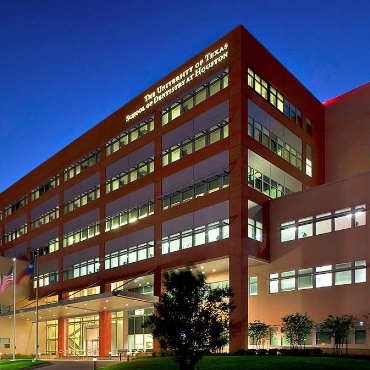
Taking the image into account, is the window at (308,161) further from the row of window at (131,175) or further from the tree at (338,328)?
the tree at (338,328)

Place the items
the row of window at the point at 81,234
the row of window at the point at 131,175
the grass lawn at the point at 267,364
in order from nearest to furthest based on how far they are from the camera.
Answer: the grass lawn at the point at 267,364 → the row of window at the point at 131,175 → the row of window at the point at 81,234

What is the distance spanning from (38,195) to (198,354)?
61.9 metres

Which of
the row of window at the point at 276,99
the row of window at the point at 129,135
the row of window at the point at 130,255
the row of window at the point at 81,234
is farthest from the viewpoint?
the row of window at the point at 81,234

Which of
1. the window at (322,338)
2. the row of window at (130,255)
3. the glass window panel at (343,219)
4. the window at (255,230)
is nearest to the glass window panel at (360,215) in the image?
the glass window panel at (343,219)

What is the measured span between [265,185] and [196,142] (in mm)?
7081

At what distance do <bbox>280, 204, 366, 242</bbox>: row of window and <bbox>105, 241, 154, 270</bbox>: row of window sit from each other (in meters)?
13.7

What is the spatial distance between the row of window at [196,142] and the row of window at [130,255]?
8096mm

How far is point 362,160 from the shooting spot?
55156mm

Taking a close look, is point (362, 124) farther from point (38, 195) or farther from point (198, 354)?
point (38, 195)

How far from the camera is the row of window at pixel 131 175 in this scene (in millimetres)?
56938

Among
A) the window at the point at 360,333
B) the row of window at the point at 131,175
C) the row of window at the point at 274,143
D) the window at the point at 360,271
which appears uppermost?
the row of window at the point at 274,143

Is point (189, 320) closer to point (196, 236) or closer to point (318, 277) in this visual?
point (318, 277)

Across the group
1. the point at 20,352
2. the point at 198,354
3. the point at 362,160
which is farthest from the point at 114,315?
the point at 198,354

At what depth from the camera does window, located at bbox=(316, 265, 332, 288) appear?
43.3 metres
